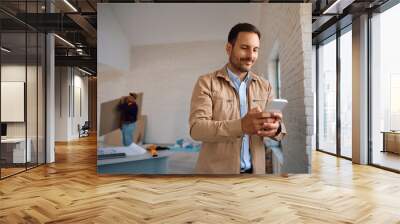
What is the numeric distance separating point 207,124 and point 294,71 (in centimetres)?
234

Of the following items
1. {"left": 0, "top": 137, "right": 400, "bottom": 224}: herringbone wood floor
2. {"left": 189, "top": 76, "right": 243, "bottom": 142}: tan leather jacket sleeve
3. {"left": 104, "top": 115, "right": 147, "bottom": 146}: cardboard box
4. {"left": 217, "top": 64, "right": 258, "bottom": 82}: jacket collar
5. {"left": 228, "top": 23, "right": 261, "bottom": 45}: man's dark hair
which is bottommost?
{"left": 0, "top": 137, "right": 400, "bottom": 224}: herringbone wood floor

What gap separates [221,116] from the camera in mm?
4320

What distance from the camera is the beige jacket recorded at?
13.6 ft

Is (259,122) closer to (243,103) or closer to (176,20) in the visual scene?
(243,103)

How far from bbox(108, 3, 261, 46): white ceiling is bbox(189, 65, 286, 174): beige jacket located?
85cm

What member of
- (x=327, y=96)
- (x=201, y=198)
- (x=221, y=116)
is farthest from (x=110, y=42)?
(x=327, y=96)

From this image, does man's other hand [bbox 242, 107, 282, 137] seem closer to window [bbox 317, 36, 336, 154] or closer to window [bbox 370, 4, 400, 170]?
window [bbox 370, 4, 400, 170]

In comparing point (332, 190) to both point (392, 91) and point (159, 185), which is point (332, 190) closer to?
point (159, 185)

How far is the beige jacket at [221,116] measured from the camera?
13.6 feet

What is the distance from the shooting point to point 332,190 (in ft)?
16.1

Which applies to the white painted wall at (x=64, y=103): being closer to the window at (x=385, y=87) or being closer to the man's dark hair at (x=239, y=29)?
the man's dark hair at (x=239, y=29)

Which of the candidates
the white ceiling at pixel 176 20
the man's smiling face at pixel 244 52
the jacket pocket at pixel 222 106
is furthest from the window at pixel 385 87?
the jacket pocket at pixel 222 106

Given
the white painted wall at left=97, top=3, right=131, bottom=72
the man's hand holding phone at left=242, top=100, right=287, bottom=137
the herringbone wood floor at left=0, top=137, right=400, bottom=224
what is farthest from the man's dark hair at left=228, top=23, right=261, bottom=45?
the herringbone wood floor at left=0, top=137, right=400, bottom=224

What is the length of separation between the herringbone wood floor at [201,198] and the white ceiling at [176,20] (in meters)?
2.18
